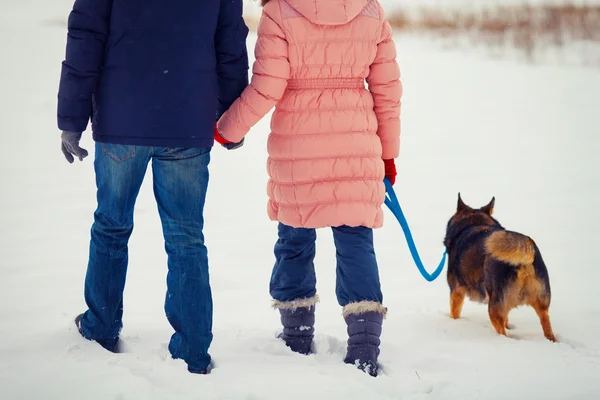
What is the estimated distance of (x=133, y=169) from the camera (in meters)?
2.71

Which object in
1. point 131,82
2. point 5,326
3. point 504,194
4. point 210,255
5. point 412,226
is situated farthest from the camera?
point 504,194

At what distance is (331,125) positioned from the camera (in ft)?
9.88

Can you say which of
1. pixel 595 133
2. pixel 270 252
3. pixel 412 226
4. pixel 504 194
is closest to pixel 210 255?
pixel 270 252

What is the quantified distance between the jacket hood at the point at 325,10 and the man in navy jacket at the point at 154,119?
0.89 ft

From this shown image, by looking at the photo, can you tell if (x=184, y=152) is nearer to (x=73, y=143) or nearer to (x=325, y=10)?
(x=73, y=143)

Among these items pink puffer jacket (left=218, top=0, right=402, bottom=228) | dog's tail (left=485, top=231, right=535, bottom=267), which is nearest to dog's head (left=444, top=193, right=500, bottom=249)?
dog's tail (left=485, top=231, right=535, bottom=267)

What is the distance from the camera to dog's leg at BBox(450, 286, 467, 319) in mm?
4250

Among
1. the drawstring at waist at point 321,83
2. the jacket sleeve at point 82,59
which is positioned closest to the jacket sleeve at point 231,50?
the drawstring at waist at point 321,83

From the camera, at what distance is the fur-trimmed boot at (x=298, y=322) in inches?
129

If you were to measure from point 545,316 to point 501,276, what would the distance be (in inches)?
12.6

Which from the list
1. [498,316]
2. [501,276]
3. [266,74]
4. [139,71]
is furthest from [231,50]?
[498,316]

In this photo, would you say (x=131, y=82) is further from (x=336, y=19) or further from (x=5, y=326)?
(x=5, y=326)

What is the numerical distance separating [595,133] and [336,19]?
7.52m

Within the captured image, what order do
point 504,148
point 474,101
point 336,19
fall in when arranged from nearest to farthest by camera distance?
point 336,19, point 504,148, point 474,101
